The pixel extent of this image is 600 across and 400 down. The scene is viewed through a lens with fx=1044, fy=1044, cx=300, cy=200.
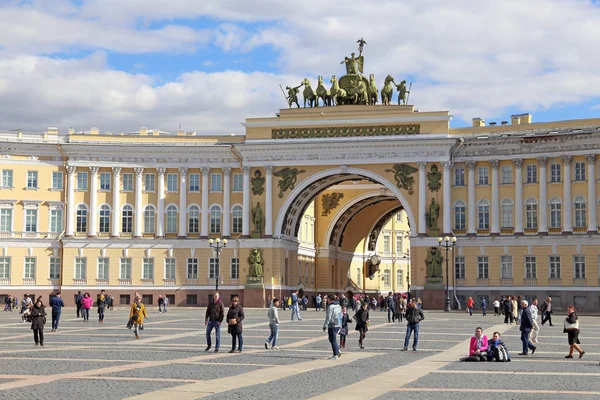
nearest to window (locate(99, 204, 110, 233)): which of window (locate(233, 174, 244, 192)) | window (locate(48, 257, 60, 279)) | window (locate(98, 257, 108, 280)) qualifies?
window (locate(98, 257, 108, 280))

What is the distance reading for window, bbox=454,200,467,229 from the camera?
Answer: 7875cm

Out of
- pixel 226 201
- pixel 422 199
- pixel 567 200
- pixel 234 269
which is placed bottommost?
pixel 234 269

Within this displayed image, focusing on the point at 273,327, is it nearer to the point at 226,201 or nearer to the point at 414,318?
the point at 414,318

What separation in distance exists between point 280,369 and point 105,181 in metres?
58.6

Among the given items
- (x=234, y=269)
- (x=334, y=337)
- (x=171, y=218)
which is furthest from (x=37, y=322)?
(x=171, y=218)

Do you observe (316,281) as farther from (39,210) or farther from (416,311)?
(416,311)

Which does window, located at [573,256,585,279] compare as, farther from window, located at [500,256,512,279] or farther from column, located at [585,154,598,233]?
window, located at [500,256,512,279]

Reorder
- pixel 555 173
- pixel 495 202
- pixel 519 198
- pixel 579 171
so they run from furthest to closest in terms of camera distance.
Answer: pixel 495 202 → pixel 519 198 → pixel 555 173 → pixel 579 171

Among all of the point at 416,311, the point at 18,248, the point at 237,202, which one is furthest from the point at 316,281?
the point at 416,311

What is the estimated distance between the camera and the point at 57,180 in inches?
3263

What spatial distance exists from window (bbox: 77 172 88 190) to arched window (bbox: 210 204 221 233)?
1021cm

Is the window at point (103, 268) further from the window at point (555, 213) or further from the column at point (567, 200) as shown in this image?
the column at point (567, 200)

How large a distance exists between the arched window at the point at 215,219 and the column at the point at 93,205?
907cm

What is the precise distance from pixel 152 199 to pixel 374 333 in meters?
42.1
